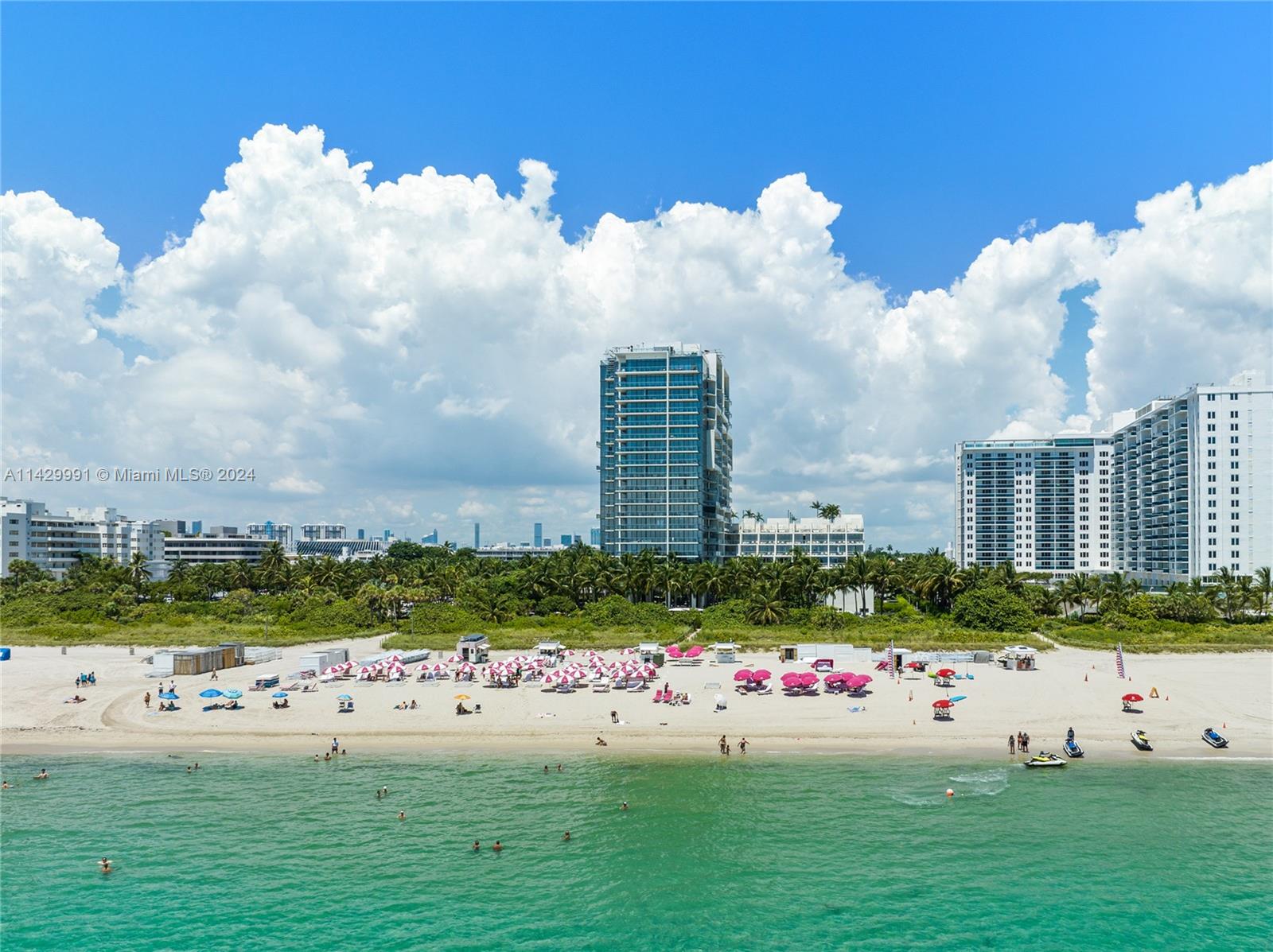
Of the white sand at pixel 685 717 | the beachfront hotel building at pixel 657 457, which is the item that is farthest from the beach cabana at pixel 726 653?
the beachfront hotel building at pixel 657 457

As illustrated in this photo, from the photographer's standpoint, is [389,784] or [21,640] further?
[21,640]

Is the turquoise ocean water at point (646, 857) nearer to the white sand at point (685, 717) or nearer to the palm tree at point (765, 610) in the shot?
the white sand at point (685, 717)

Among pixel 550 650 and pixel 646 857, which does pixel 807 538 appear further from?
pixel 646 857

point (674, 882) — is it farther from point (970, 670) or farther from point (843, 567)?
point (843, 567)

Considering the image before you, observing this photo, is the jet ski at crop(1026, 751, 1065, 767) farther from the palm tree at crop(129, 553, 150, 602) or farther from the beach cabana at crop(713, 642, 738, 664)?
the palm tree at crop(129, 553, 150, 602)

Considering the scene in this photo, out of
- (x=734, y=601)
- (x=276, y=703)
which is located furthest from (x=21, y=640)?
(x=734, y=601)

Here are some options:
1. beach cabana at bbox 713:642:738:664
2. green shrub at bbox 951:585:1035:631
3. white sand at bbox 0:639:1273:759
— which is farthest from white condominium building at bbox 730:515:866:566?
white sand at bbox 0:639:1273:759

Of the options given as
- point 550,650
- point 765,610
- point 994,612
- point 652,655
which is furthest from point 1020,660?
point 550,650
